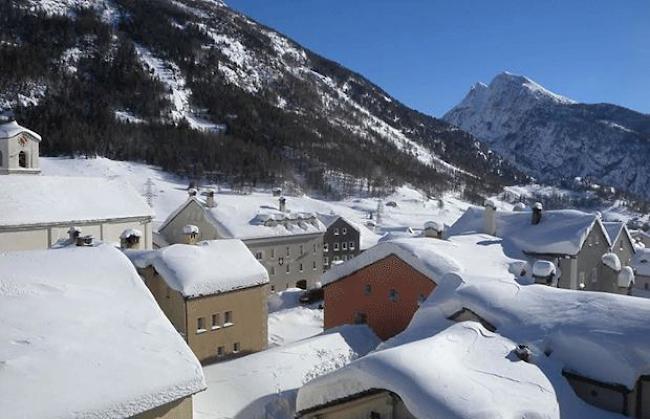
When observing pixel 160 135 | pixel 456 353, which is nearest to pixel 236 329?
pixel 456 353

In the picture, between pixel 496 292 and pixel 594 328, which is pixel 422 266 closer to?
pixel 496 292

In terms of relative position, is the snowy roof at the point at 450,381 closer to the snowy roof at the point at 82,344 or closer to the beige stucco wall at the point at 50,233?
the snowy roof at the point at 82,344

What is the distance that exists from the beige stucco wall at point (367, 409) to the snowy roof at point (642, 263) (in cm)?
4471

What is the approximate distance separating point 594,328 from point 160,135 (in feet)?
522

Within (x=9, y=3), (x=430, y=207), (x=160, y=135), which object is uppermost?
(x=9, y=3)

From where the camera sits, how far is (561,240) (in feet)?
98.1

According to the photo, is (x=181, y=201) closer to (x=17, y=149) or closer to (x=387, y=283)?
(x=17, y=149)

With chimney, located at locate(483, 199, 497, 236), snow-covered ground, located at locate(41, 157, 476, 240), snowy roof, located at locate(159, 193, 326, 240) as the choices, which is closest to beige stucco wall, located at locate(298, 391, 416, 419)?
chimney, located at locate(483, 199, 497, 236)

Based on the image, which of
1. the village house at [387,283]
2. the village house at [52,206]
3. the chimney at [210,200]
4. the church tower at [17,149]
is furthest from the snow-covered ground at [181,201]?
the village house at [387,283]

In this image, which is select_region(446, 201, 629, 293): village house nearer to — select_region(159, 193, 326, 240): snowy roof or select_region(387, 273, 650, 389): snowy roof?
select_region(387, 273, 650, 389): snowy roof

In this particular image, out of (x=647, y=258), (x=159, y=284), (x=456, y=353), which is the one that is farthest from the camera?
(x=647, y=258)

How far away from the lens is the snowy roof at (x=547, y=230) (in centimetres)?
2973

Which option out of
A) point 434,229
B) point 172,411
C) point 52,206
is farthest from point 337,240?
point 172,411

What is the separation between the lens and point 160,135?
15825 cm
